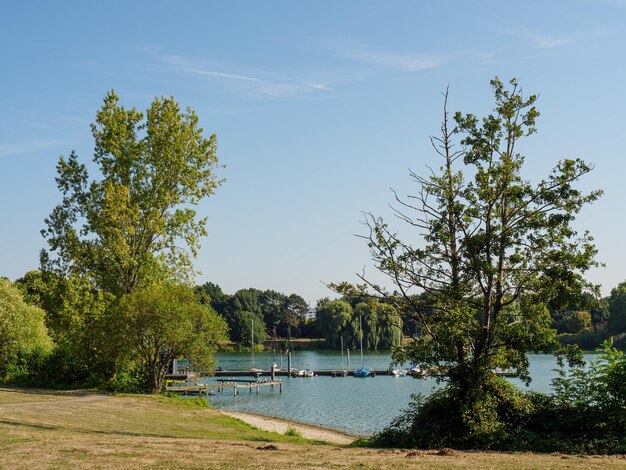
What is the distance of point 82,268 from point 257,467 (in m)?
28.4

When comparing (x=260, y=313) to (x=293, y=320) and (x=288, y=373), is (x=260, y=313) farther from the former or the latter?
(x=288, y=373)

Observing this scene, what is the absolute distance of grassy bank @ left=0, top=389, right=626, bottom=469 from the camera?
14.3m

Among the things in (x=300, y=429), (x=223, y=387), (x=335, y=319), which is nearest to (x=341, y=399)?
(x=223, y=387)

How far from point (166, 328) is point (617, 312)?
89446mm

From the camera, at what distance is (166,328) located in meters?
36.8

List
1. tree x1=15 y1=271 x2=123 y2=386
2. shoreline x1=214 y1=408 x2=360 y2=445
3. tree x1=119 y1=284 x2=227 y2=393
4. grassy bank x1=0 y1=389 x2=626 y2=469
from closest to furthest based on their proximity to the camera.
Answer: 1. grassy bank x1=0 y1=389 x2=626 y2=469
2. shoreline x1=214 y1=408 x2=360 y2=445
3. tree x1=119 y1=284 x2=227 y2=393
4. tree x1=15 y1=271 x2=123 y2=386

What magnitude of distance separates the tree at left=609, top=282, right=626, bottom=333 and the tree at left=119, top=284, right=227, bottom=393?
84.1m

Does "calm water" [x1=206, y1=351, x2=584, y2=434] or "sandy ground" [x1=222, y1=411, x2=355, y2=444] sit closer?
"sandy ground" [x1=222, y1=411, x2=355, y2=444]

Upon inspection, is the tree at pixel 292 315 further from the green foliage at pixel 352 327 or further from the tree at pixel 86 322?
the tree at pixel 86 322

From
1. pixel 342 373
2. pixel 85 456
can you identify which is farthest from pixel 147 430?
pixel 342 373

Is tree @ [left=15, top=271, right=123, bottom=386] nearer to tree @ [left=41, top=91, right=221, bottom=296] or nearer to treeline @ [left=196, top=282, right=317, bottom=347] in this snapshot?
tree @ [left=41, top=91, right=221, bottom=296]

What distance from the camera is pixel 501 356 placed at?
2116 cm

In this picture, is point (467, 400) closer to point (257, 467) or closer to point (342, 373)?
point (257, 467)

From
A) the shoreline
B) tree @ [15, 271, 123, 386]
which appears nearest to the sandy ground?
the shoreline
